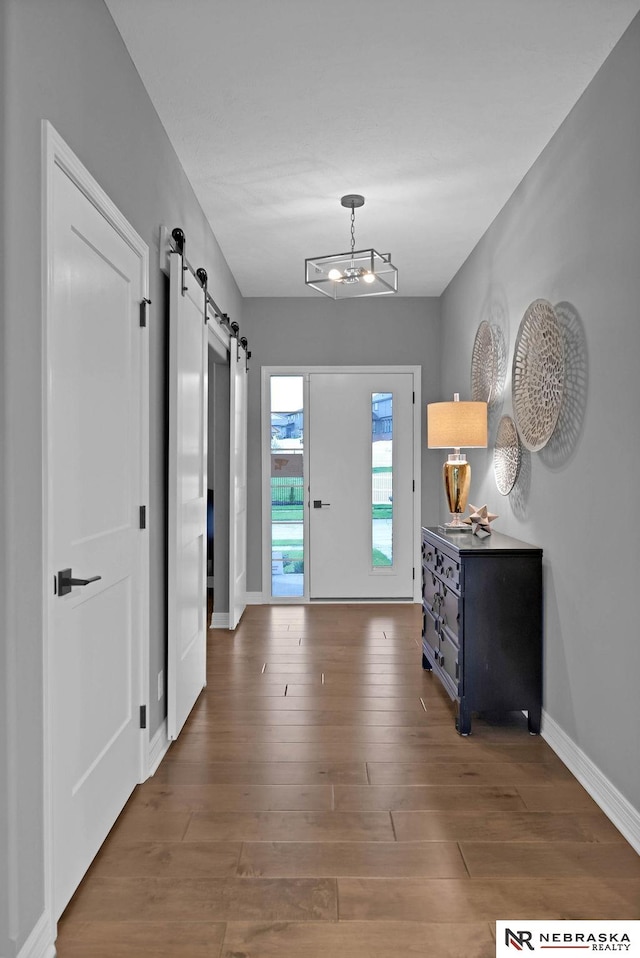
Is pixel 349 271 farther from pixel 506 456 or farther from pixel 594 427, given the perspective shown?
pixel 594 427

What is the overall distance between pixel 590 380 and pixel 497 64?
1245mm

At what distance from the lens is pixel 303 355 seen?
19.7 feet

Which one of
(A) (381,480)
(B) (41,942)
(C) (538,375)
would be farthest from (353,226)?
(B) (41,942)

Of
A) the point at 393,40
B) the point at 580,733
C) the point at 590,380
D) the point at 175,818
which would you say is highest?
the point at 393,40

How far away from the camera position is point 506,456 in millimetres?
3766

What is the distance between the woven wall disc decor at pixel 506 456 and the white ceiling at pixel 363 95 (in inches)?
51.5

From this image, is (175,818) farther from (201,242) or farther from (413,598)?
(413,598)

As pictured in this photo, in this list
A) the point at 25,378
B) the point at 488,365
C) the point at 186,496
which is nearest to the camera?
the point at 25,378

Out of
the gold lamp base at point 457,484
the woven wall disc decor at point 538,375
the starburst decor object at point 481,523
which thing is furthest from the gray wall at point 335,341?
the woven wall disc decor at point 538,375

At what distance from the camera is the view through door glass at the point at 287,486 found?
19.7 feet

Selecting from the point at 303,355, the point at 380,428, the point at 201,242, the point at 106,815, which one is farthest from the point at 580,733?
the point at 303,355

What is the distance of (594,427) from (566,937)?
1.67 m

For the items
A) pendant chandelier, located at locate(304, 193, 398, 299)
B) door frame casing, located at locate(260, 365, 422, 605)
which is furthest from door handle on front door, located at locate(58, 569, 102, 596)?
door frame casing, located at locate(260, 365, 422, 605)

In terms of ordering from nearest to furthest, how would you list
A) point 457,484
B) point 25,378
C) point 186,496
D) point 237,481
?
point 25,378 < point 186,496 < point 457,484 < point 237,481
